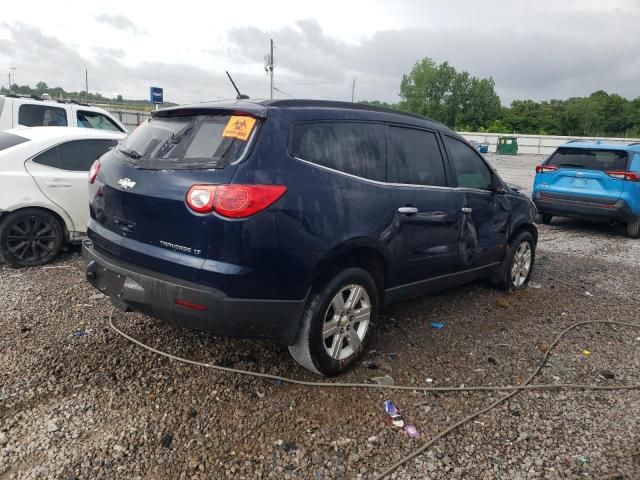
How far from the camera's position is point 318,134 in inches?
127

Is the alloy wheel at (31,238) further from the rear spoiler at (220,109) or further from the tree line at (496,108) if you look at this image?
the tree line at (496,108)

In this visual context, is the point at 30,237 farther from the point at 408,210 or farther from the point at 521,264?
the point at 521,264

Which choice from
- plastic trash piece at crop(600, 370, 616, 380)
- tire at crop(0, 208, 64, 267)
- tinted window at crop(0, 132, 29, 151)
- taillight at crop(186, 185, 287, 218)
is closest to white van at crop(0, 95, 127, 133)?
tinted window at crop(0, 132, 29, 151)

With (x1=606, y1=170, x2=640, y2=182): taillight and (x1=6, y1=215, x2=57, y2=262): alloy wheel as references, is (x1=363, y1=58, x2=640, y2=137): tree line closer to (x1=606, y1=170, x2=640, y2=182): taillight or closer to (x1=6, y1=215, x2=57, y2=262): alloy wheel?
(x1=606, y1=170, x2=640, y2=182): taillight

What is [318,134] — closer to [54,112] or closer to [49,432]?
[49,432]

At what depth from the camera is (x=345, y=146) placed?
3.38 metres

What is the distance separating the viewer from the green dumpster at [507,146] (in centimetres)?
4419

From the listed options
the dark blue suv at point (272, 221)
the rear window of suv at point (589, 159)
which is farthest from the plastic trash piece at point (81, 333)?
the rear window of suv at point (589, 159)

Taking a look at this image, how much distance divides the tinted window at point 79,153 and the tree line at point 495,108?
242 feet

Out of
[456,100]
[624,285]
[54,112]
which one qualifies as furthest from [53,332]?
[456,100]

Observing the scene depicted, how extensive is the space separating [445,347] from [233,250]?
209 centimetres

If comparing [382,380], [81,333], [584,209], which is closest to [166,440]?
[382,380]

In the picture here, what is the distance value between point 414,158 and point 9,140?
14.7 feet

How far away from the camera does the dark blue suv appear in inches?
110
